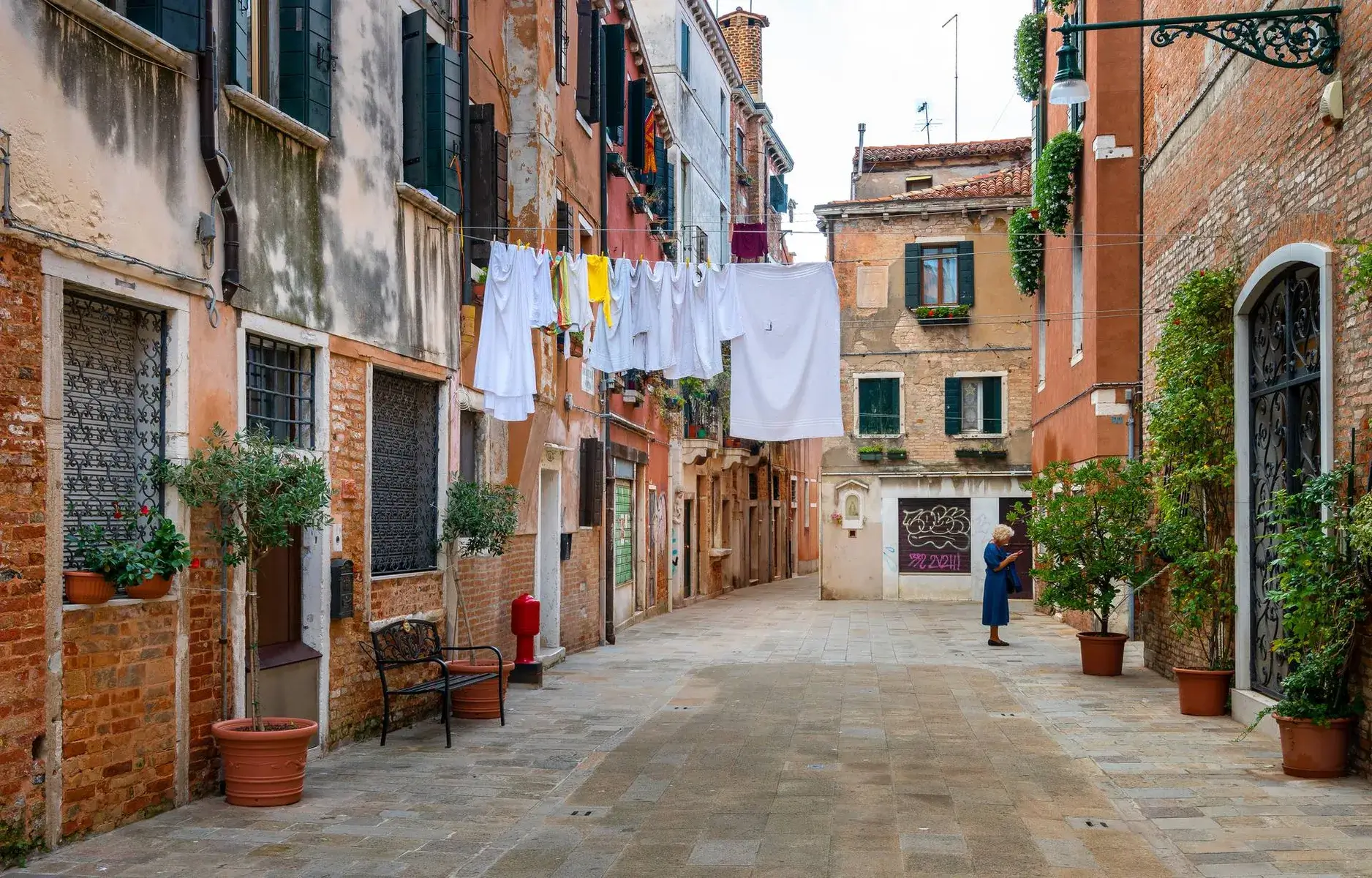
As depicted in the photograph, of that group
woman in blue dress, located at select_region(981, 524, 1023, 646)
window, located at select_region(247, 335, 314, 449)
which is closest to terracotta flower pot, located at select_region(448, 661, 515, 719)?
window, located at select_region(247, 335, 314, 449)

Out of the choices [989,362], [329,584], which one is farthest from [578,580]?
[989,362]

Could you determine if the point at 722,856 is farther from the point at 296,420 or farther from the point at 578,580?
the point at 578,580

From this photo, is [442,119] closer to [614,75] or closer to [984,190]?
[614,75]

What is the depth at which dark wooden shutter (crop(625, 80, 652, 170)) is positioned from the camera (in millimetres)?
19547

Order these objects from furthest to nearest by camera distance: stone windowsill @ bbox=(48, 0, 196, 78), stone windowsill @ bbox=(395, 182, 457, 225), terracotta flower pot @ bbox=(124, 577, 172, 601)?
stone windowsill @ bbox=(395, 182, 457, 225)
terracotta flower pot @ bbox=(124, 577, 172, 601)
stone windowsill @ bbox=(48, 0, 196, 78)

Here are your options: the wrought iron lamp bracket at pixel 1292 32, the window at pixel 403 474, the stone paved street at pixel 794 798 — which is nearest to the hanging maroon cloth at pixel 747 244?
the stone paved street at pixel 794 798

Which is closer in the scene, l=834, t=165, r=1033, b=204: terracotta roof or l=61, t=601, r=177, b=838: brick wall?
l=61, t=601, r=177, b=838: brick wall

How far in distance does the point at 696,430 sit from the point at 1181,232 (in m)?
16.3

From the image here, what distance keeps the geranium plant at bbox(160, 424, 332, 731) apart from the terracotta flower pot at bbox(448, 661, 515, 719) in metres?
2.72

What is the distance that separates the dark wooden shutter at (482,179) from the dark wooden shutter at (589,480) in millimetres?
5328

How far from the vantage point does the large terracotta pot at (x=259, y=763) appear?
7.11m

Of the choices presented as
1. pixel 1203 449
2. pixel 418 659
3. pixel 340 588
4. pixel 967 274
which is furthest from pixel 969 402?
pixel 340 588

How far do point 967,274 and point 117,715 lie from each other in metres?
23.3

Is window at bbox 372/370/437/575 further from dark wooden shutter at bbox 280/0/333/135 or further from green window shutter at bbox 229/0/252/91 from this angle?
green window shutter at bbox 229/0/252/91
